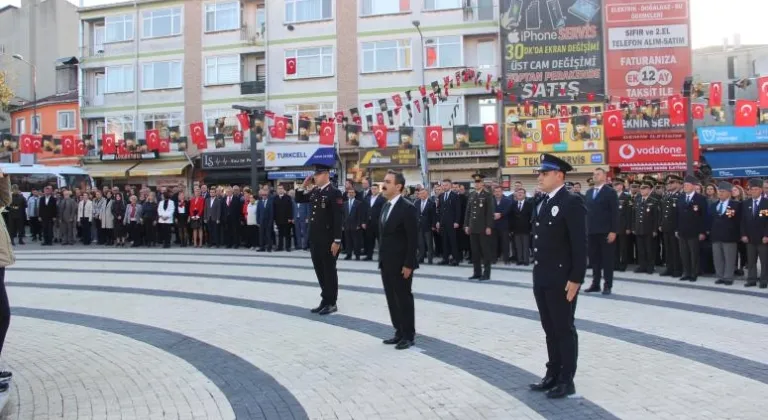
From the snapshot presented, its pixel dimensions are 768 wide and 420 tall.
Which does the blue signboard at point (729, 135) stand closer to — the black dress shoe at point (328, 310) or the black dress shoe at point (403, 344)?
the black dress shoe at point (328, 310)

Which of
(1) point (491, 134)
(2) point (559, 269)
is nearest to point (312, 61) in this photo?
(1) point (491, 134)

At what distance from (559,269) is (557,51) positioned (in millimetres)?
28686

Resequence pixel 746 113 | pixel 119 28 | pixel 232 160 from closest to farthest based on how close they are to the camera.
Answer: pixel 746 113
pixel 232 160
pixel 119 28

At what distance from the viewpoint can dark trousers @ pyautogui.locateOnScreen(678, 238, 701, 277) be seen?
12.8m

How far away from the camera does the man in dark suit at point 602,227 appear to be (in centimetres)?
1090

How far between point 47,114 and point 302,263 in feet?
111

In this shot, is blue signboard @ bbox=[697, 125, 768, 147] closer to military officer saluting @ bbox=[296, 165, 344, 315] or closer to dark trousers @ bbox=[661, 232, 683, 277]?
dark trousers @ bbox=[661, 232, 683, 277]

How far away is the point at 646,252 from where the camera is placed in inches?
567

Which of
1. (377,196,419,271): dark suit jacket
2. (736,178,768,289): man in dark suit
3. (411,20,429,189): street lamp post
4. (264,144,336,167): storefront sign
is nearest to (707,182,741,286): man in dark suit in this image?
(736,178,768,289): man in dark suit

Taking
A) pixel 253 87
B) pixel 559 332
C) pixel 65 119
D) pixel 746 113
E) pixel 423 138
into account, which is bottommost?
pixel 559 332

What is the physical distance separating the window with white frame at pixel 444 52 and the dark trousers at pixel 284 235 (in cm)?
1694

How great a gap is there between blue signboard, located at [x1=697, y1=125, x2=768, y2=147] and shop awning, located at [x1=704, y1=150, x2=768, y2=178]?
48cm

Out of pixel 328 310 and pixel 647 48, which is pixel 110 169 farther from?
pixel 328 310

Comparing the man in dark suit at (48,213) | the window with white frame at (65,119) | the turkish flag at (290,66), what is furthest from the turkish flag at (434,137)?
the window with white frame at (65,119)
